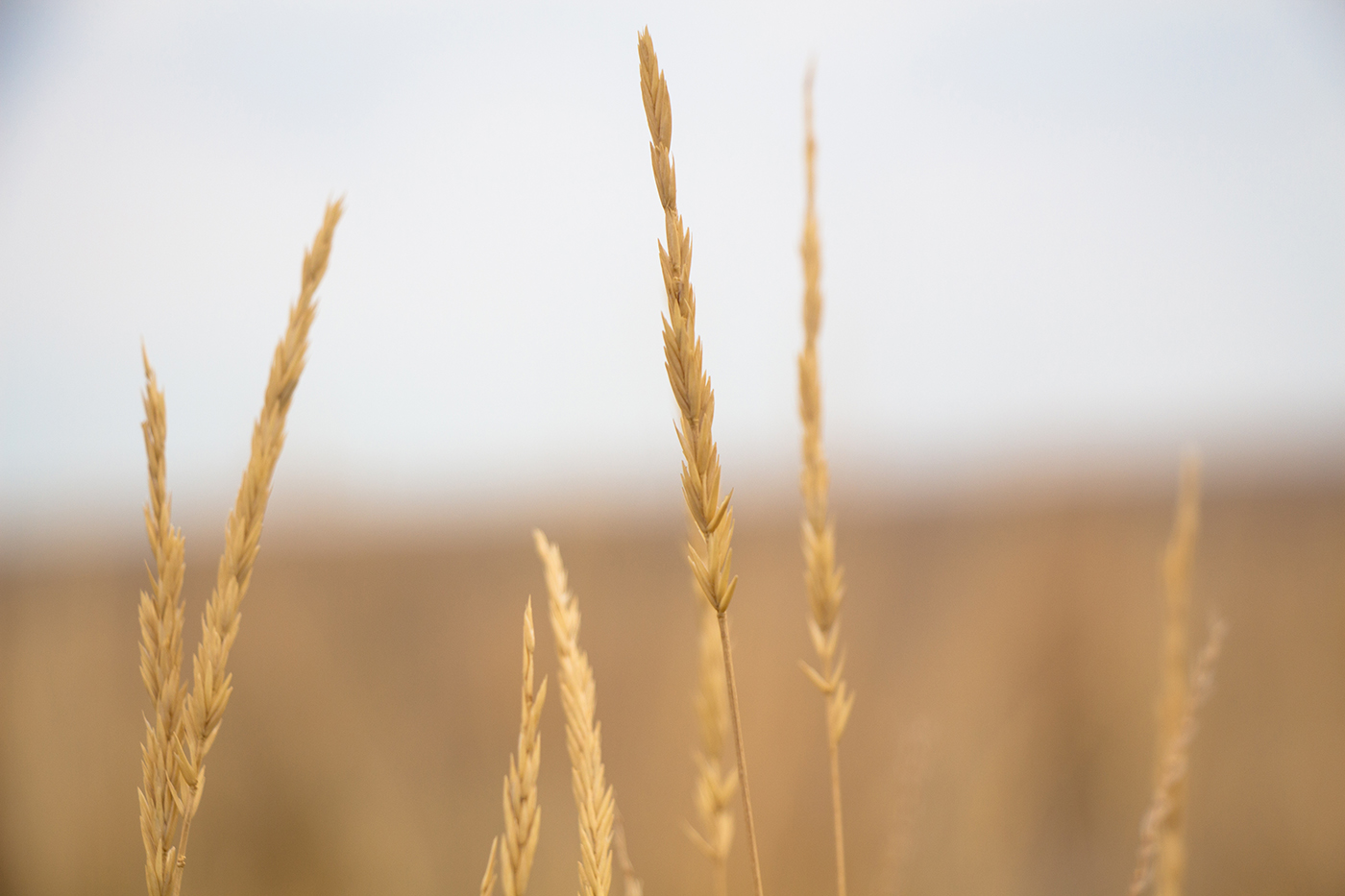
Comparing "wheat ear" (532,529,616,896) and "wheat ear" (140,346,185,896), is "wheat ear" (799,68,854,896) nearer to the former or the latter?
"wheat ear" (532,529,616,896)

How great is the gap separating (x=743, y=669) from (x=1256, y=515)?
389 centimetres

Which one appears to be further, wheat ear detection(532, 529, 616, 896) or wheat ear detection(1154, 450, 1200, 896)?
wheat ear detection(1154, 450, 1200, 896)

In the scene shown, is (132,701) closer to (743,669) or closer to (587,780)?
(743,669)

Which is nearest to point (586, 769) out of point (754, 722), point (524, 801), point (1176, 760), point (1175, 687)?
point (524, 801)

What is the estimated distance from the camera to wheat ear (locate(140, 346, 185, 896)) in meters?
0.59

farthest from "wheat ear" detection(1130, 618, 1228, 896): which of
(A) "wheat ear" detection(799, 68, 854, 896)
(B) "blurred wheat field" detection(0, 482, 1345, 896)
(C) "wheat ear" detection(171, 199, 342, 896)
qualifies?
(B) "blurred wheat field" detection(0, 482, 1345, 896)

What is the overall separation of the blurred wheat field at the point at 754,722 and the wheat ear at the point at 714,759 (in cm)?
110

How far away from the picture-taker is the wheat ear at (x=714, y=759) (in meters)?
0.79

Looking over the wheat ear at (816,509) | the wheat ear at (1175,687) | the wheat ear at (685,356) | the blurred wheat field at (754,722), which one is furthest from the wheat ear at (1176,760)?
the blurred wheat field at (754,722)

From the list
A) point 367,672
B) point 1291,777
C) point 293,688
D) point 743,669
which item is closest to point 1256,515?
point 1291,777

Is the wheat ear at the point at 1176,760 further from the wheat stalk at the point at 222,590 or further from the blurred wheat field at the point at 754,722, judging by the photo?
the blurred wheat field at the point at 754,722

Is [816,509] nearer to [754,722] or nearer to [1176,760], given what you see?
[1176,760]

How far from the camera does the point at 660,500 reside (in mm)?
4137

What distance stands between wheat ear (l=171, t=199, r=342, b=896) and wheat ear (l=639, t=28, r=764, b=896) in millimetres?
343
